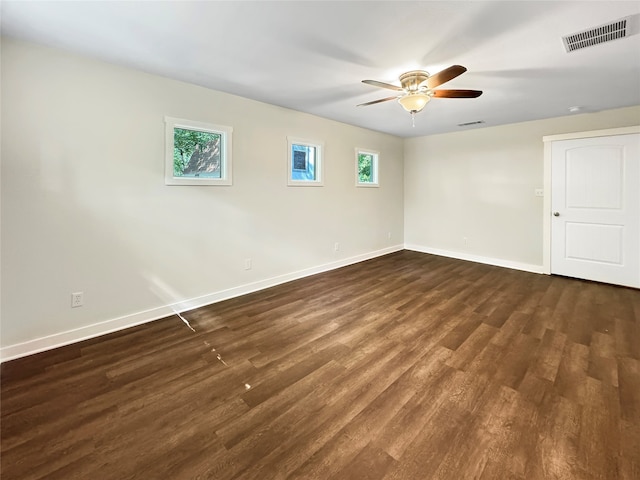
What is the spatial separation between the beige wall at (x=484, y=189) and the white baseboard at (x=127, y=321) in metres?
3.12

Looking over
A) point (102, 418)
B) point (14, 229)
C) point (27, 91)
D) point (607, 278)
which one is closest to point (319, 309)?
point (102, 418)

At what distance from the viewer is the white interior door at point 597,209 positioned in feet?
13.0

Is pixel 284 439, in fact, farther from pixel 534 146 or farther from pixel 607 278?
pixel 534 146

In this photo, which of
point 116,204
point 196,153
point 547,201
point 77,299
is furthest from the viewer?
point 547,201

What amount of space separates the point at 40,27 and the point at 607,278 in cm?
689

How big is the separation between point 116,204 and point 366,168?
14.0 ft

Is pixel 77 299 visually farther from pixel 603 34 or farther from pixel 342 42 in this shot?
pixel 603 34

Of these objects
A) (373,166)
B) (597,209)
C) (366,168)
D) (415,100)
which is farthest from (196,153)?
(597,209)

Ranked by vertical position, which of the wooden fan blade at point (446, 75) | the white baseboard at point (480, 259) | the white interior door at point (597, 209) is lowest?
the white baseboard at point (480, 259)

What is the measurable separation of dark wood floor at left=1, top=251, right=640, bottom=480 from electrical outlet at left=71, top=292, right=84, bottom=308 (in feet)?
1.20

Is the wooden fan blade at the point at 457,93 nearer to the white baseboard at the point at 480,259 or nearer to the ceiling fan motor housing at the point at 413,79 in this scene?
the ceiling fan motor housing at the point at 413,79

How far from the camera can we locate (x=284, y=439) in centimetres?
158

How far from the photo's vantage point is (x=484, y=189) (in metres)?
5.34

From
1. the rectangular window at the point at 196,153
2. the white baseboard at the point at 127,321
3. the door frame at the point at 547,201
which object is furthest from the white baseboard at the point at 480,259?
the rectangular window at the point at 196,153
